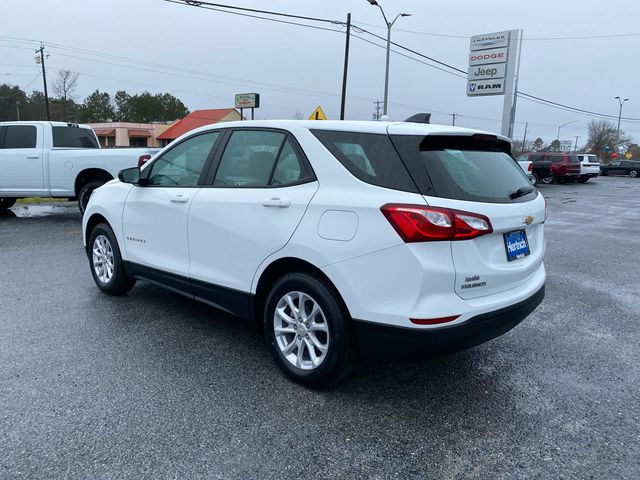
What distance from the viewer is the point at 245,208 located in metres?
3.45

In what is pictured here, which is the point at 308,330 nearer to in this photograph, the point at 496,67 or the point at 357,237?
the point at 357,237

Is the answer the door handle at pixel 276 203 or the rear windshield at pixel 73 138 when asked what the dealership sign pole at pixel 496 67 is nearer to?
the rear windshield at pixel 73 138

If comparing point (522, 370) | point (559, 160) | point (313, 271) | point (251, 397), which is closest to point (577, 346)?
point (522, 370)

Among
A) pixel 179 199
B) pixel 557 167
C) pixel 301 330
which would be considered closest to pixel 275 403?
pixel 301 330

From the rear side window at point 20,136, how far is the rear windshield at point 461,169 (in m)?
9.75

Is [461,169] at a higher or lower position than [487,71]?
lower

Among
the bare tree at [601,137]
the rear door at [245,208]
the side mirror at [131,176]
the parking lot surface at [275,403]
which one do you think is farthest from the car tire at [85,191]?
the bare tree at [601,137]

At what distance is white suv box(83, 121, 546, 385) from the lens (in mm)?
2691

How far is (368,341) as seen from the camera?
9.41 feet

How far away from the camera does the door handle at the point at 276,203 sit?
10.5 ft

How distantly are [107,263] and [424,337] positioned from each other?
11.9 ft

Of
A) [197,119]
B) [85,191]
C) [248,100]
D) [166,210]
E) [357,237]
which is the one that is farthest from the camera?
[197,119]

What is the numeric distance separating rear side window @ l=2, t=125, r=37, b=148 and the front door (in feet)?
23.3

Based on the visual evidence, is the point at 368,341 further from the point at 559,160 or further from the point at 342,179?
the point at 559,160
